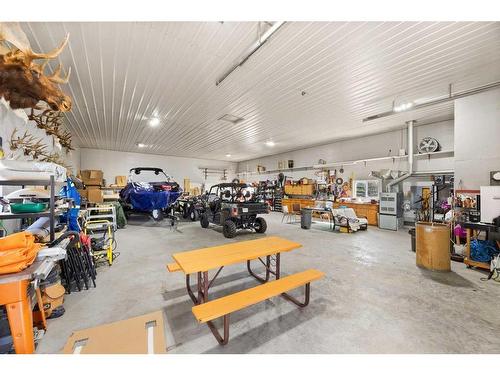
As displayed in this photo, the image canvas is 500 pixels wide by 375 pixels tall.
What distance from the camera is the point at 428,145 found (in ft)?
22.8

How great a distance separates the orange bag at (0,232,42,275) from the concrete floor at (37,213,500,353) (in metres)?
0.80

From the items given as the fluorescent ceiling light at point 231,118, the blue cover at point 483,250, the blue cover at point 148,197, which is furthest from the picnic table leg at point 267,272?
the blue cover at point 148,197

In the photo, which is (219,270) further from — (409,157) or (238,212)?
(409,157)

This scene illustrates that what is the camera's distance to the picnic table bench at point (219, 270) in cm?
175

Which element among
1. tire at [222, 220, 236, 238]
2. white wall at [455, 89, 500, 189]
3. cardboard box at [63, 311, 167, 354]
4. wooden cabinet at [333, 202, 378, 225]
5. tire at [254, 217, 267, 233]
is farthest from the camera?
wooden cabinet at [333, 202, 378, 225]

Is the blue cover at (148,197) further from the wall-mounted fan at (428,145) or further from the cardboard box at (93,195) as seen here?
the wall-mounted fan at (428,145)

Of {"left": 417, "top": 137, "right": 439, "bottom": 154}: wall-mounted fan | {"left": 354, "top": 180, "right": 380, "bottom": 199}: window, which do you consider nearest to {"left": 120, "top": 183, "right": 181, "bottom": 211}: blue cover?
{"left": 354, "top": 180, "right": 380, "bottom": 199}: window

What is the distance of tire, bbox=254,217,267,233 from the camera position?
645 cm

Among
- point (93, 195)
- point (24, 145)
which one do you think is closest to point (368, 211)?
point (24, 145)

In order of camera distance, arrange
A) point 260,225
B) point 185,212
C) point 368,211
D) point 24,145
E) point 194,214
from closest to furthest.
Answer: point 24,145
point 260,225
point 368,211
point 194,214
point 185,212

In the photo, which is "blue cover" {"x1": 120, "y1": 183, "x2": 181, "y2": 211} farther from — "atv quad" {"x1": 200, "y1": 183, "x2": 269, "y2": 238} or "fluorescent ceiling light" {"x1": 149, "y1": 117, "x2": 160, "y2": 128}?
"fluorescent ceiling light" {"x1": 149, "y1": 117, "x2": 160, "y2": 128}

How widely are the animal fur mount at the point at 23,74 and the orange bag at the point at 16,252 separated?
5.62ft

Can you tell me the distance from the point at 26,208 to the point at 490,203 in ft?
22.2
